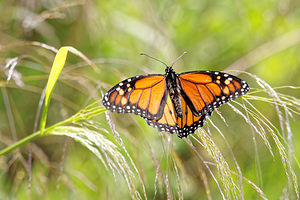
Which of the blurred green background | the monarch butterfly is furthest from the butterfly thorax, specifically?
the blurred green background

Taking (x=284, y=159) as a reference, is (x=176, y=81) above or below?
above

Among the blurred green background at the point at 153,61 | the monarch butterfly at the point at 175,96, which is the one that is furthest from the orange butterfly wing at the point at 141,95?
the blurred green background at the point at 153,61

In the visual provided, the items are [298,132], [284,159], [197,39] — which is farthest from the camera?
[197,39]

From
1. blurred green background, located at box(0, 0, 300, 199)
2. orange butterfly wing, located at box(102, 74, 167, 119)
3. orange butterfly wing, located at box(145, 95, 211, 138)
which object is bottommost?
orange butterfly wing, located at box(145, 95, 211, 138)

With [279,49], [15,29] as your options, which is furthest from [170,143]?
[15,29]

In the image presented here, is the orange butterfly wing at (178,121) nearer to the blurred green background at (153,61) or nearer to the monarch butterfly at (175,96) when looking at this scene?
the monarch butterfly at (175,96)

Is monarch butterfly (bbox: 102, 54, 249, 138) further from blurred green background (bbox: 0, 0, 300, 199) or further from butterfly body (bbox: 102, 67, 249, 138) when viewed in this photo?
blurred green background (bbox: 0, 0, 300, 199)

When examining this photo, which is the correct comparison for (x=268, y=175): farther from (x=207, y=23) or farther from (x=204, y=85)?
(x=207, y=23)
